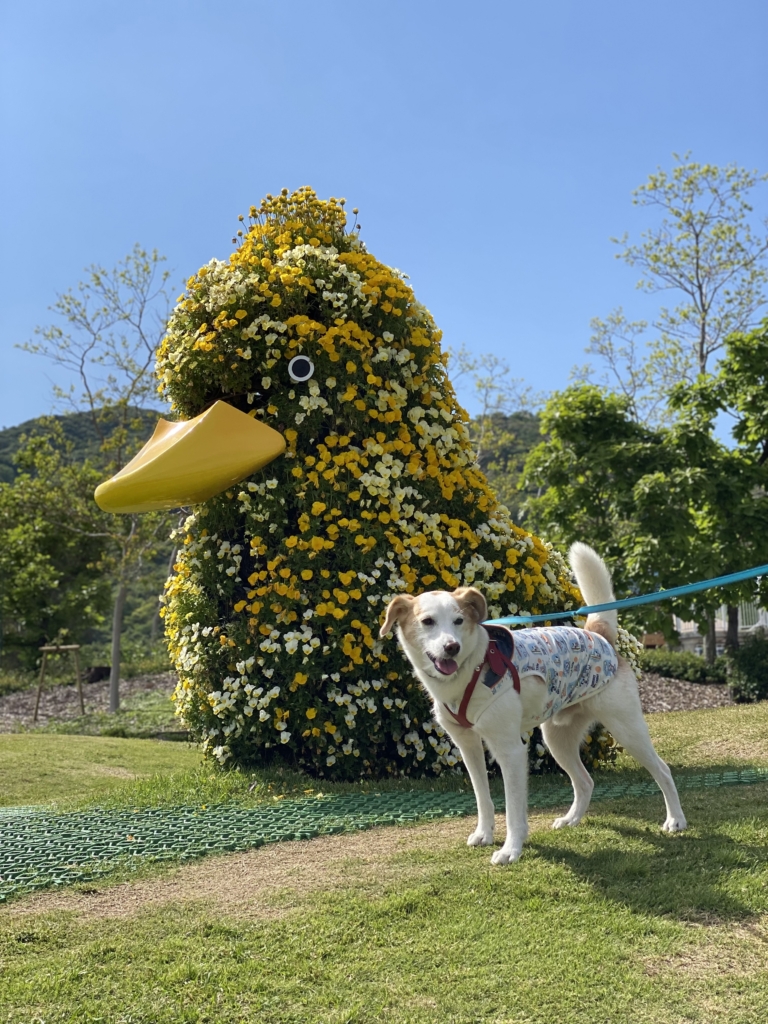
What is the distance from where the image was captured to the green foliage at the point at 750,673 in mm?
14297

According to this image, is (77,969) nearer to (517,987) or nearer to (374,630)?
(517,987)

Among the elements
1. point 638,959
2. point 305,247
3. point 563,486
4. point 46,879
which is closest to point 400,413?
point 305,247

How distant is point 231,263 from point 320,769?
4119 mm

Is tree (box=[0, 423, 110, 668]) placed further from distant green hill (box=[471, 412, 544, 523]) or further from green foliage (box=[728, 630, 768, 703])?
green foliage (box=[728, 630, 768, 703])

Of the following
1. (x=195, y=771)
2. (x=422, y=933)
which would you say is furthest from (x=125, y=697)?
(x=422, y=933)

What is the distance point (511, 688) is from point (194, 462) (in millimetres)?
3066

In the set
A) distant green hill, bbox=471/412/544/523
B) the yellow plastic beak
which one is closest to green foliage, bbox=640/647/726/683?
distant green hill, bbox=471/412/544/523

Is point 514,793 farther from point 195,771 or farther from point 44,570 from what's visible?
point 44,570

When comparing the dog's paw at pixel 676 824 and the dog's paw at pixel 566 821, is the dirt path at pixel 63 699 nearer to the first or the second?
the dog's paw at pixel 566 821

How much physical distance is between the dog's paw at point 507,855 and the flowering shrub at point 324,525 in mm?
2227

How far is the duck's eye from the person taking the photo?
6.95m

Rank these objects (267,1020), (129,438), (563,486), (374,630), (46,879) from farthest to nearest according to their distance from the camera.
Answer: (129,438) → (563,486) → (374,630) → (46,879) → (267,1020)

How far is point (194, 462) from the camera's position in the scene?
21.4 ft

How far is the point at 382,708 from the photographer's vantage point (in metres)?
6.76
